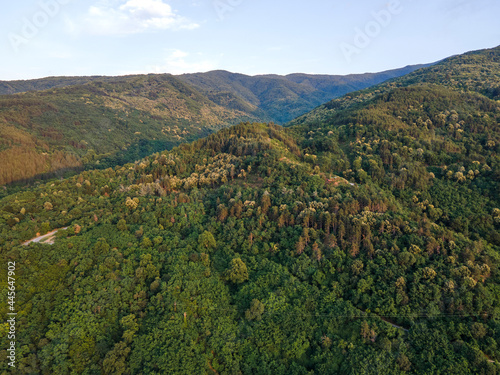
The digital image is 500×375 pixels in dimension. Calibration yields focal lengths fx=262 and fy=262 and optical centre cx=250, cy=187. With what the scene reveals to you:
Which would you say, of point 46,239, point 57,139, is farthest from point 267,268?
point 57,139

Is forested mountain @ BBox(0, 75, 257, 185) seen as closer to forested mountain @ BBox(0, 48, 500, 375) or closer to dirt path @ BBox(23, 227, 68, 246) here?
forested mountain @ BBox(0, 48, 500, 375)

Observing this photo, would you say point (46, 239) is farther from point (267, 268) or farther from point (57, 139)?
point (57, 139)

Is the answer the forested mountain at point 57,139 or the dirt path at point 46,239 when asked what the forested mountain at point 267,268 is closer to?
the dirt path at point 46,239

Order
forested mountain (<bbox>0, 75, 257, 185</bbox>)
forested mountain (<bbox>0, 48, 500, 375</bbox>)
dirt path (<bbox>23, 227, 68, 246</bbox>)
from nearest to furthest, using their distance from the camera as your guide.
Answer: forested mountain (<bbox>0, 48, 500, 375</bbox>), dirt path (<bbox>23, 227, 68, 246</bbox>), forested mountain (<bbox>0, 75, 257, 185</bbox>)

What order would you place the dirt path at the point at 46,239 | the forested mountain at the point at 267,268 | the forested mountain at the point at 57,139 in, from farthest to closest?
the forested mountain at the point at 57,139, the dirt path at the point at 46,239, the forested mountain at the point at 267,268

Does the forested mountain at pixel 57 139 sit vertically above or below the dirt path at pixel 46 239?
above

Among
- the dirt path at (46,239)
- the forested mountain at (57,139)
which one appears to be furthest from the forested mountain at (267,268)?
the forested mountain at (57,139)

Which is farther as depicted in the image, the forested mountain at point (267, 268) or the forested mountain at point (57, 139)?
the forested mountain at point (57, 139)

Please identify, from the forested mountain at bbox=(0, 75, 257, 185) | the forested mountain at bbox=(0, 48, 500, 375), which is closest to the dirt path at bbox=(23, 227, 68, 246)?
the forested mountain at bbox=(0, 48, 500, 375)
